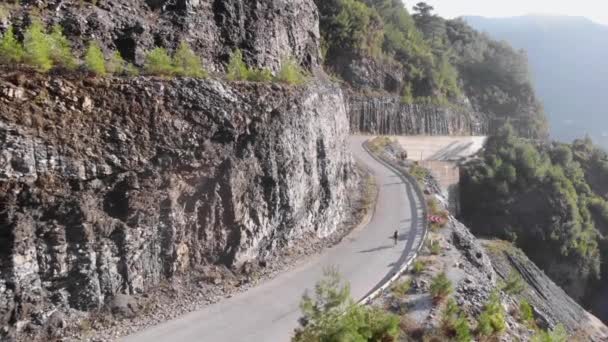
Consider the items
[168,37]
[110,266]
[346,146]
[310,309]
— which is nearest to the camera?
[310,309]

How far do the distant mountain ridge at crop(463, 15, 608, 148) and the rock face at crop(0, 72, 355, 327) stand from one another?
132 m

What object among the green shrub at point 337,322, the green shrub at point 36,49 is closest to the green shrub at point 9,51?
the green shrub at point 36,49

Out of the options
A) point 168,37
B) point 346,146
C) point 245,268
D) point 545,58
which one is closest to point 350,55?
point 346,146

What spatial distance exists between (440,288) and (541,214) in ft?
83.5

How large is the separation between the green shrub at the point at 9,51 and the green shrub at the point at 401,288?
12.2m

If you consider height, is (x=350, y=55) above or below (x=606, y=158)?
above

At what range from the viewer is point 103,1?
14070mm

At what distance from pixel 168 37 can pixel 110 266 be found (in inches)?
320

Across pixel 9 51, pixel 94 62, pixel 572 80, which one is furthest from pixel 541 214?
pixel 572 80

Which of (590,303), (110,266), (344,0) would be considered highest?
(344,0)

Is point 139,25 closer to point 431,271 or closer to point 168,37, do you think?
point 168,37

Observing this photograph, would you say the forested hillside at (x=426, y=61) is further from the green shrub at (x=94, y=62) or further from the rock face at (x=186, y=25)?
the green shrub at (x=94, y=62)

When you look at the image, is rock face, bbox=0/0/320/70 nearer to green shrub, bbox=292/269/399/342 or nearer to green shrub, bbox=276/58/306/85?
green shrub, bbox=276/58/306/85

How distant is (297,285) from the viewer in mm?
14305
